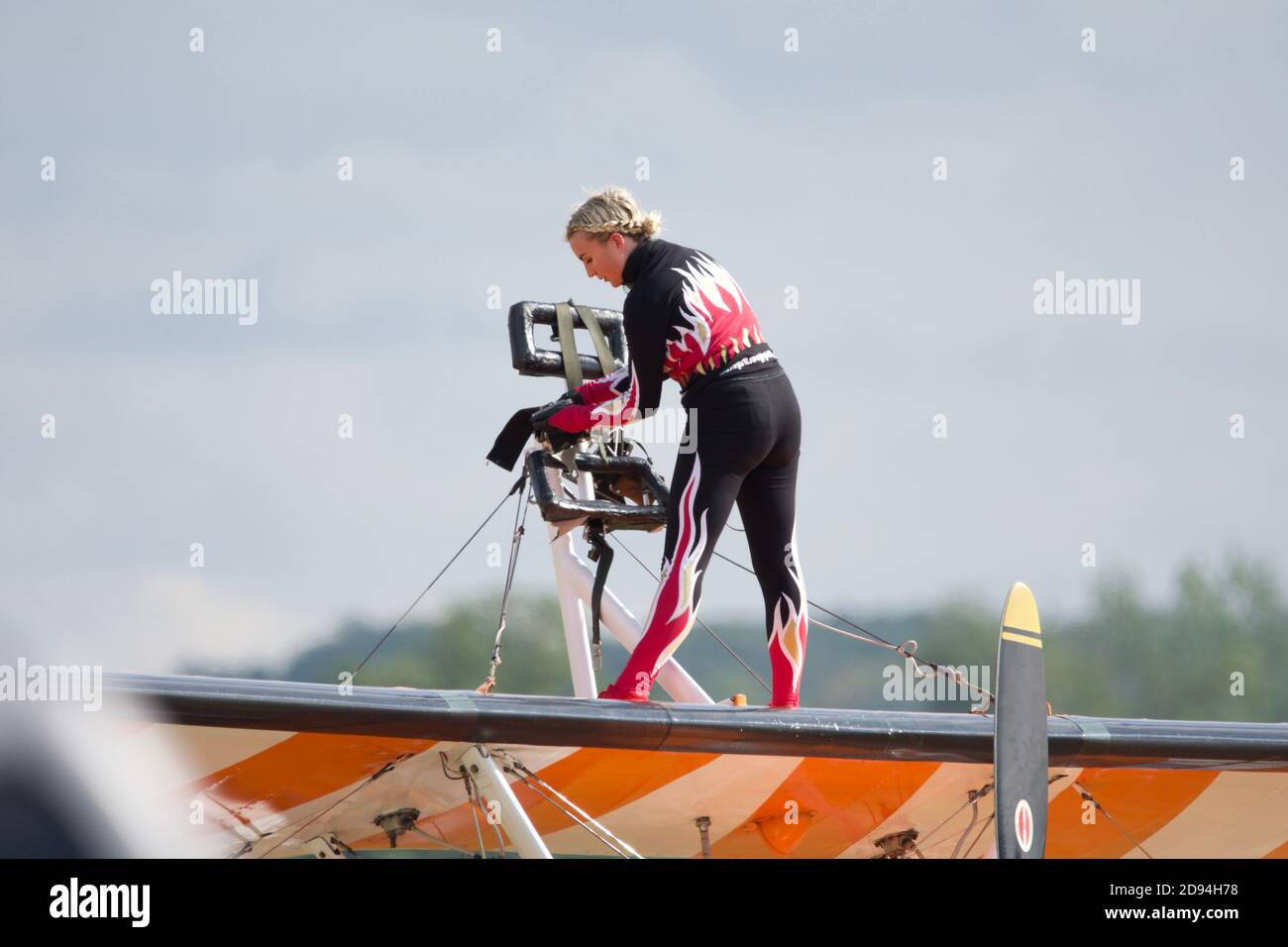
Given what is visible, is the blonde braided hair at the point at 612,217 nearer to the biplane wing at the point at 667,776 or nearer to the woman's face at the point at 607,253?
the woman's face at the point at 607,253

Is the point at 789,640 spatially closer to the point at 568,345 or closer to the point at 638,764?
the point at 638,764

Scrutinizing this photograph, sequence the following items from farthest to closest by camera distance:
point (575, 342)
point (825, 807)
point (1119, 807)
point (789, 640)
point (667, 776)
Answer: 1. point (575, 342)
2. point (1119, 807)
3. point (825, 807)
4. point (789, 640)
5. point (667, 776)

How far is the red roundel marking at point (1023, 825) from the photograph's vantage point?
175 inches

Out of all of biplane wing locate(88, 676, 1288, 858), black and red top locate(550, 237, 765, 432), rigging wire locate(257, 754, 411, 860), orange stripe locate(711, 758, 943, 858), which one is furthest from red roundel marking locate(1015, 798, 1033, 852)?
rigging wire locate(257, 754, 411, 860)

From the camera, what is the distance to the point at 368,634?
88.8 ft

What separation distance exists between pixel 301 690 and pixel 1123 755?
2.90 meters

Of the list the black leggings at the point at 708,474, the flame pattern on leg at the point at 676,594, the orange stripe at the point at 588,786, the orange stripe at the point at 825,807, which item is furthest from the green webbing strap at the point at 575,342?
the orange stripe at the point at 825,807

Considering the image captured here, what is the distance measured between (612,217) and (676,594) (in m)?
1.32

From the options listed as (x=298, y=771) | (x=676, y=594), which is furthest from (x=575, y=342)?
(x=298, y=771)

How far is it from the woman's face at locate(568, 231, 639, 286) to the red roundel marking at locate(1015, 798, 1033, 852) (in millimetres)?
2173

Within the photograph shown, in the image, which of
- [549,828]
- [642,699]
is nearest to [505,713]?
[642,699]

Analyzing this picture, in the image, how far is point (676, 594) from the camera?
495cm
